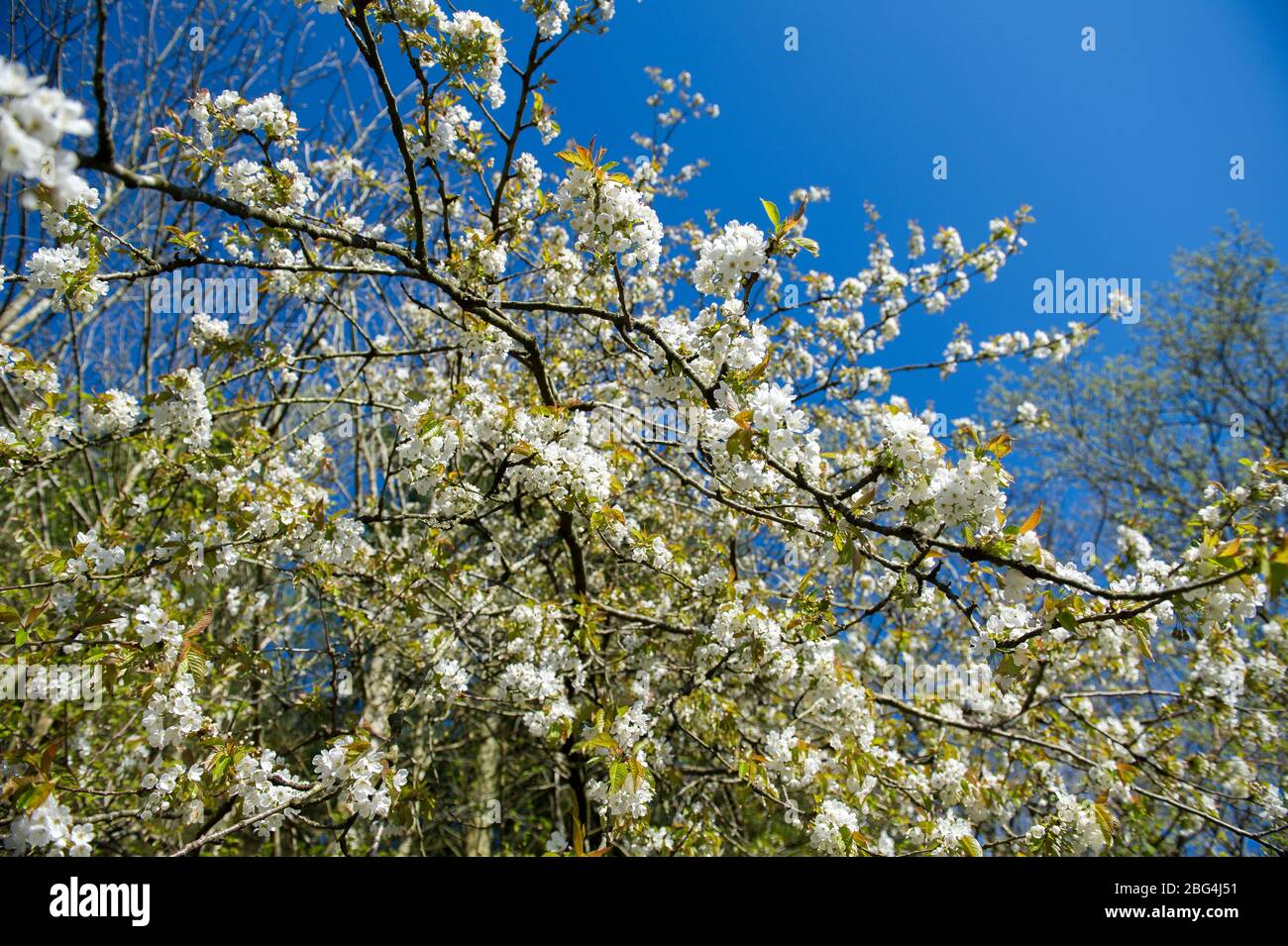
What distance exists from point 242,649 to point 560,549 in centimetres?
229

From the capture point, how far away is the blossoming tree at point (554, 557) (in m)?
1.70

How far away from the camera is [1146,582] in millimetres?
2043

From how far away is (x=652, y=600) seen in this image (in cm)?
386

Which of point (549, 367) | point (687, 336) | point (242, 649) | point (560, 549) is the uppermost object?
point (549, 367)

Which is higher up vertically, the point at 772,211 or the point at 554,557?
the point at 772,211

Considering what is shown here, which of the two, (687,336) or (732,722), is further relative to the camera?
(732,722)

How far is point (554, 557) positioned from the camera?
14.1ft

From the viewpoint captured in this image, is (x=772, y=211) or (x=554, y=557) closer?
(x=772, y=211)

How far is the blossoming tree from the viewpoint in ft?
5.57

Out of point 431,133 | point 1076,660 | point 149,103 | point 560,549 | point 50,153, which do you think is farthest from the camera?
point 149,103

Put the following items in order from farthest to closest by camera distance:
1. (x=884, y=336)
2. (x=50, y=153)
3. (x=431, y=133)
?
(x=884, y=336)
(x=431, y=133)
(x=50, y=153)
